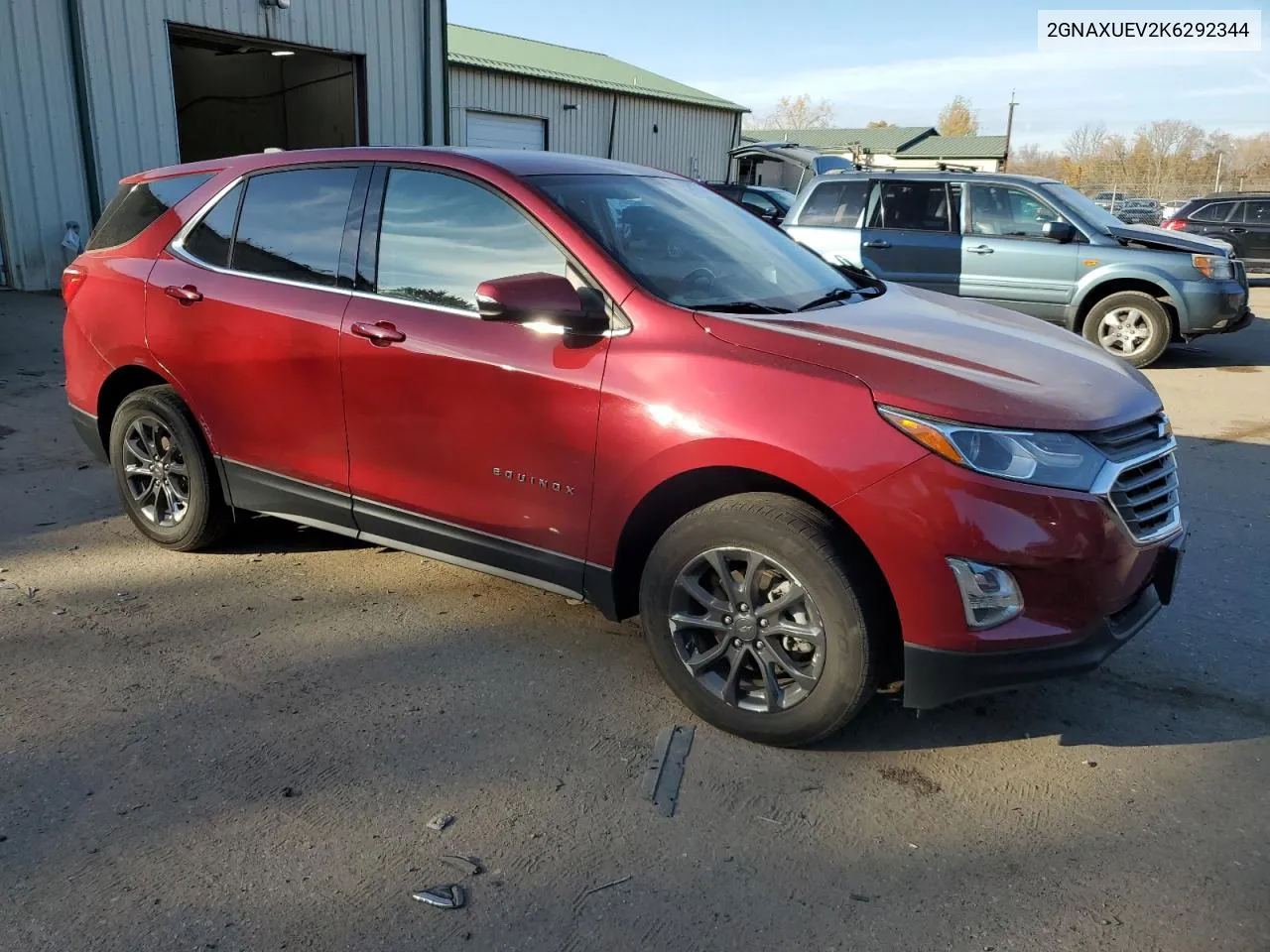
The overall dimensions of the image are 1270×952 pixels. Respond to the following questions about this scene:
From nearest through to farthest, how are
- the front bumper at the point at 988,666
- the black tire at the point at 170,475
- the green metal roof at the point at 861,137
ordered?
the front bumper at the point at 988,666 → the black tire at the point at 170,475 → the green metal roof at the point at 861,137

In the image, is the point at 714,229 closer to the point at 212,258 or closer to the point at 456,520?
the point at 456,520

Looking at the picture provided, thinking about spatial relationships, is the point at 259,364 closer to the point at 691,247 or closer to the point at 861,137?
the point at 691,247

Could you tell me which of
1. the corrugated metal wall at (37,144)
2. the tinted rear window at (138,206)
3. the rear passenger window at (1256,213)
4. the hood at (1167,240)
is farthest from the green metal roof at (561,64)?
the tinted rear window at (138,206)

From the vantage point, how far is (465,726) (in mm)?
3094

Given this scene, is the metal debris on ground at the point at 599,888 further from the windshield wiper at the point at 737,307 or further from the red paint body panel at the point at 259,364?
the red paint body panel at the point at 259,364

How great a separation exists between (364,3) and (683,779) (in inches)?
566

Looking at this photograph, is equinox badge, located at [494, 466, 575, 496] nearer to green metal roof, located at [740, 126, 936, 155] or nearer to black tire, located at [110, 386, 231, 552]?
black tire, located at [110, 386, 231, 552]

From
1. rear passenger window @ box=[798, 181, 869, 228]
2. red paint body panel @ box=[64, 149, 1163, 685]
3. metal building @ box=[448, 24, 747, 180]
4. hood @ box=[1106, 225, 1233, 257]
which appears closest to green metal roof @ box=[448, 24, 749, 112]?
metal building @ box=[448, 24, 747, 180]

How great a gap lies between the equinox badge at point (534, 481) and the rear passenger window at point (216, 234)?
1.71 meters

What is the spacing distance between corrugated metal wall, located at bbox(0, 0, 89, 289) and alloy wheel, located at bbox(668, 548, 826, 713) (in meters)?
11.2

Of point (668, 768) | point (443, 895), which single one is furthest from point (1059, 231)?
point (443, 895)

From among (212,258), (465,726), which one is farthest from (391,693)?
(212,258)

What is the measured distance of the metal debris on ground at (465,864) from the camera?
Answer: 8.01ft

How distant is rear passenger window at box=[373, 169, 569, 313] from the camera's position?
3348 millimetres
